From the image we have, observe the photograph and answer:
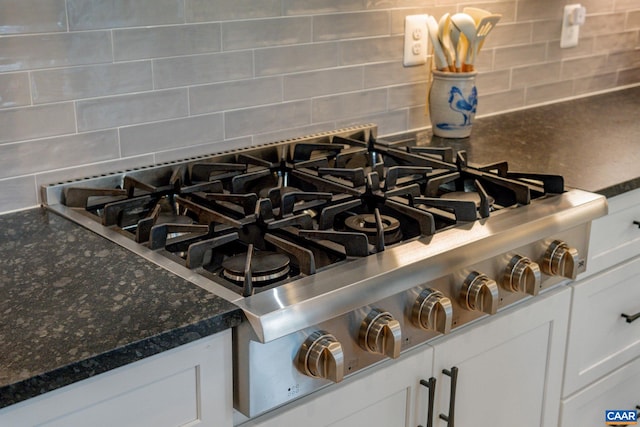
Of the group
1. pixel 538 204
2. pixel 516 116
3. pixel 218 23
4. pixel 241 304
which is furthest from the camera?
pixel 516 116

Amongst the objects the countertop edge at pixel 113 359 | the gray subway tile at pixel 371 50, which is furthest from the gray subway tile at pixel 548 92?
the countertop edge at pixel 113 359

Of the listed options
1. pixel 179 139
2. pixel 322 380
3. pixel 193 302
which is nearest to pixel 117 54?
pixel 179 139

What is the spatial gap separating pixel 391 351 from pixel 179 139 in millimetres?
755

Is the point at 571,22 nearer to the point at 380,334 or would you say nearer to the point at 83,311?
the point at 380,334

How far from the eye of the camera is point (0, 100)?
1.49 metres

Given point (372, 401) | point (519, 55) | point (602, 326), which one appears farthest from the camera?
point (519, 55)

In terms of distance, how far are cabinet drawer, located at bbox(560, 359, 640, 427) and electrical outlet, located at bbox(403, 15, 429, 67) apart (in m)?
0.94

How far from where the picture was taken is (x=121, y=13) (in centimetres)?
160

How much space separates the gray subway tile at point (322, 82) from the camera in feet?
6.34

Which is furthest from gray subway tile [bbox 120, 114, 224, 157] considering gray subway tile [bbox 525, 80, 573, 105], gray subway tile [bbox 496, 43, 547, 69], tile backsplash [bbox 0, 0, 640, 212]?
gray subway tile [bbox 525, 80, 573, 105]

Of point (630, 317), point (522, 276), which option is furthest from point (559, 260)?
point (630, 317)

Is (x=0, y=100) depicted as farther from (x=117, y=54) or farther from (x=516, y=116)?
(x=516, y=116)

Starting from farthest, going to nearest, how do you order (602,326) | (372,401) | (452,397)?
(602,326) → (452,397) → (372,401)

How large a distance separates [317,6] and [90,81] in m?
0.60
